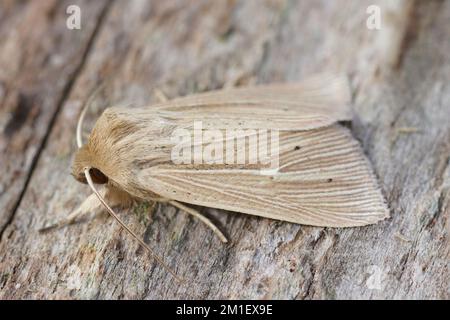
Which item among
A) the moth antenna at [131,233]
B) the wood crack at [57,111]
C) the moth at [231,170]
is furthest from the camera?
the wood crack at [57,111]

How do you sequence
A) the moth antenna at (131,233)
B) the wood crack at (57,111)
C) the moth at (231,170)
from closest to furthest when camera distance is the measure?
the moth antenna at (131,233), the moth at (231,170), the wood crack at (57,111)

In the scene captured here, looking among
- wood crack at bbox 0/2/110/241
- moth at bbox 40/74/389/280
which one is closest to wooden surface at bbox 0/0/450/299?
wood crack at bbox 0/2/110/241

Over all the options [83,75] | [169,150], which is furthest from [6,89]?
[169,150]

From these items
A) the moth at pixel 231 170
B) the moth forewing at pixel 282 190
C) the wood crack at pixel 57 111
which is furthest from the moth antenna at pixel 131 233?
the wood crack at pixel 57 111

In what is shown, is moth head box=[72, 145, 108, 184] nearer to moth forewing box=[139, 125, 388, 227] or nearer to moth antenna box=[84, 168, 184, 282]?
moth antenna box=[84, 168, 184, 282]

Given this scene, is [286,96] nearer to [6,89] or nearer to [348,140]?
[348,140]

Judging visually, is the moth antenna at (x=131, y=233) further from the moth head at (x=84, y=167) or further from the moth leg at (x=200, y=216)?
the moth leg at (x=200, y=216)

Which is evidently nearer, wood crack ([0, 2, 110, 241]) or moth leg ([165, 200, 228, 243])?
moth leg ([165, 200, 228, 243])
